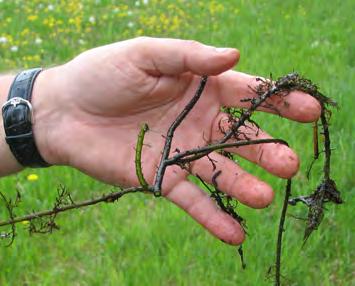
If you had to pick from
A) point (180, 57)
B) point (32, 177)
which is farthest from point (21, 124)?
point (32, 177)

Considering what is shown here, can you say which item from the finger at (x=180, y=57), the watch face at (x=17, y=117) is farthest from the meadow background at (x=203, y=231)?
the watch face at (x=17, y=117)

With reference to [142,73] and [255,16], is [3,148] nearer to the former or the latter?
[142,73]

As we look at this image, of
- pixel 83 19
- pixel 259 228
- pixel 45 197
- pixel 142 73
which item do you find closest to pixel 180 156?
pixel 142 73

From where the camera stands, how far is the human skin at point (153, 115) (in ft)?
5.15

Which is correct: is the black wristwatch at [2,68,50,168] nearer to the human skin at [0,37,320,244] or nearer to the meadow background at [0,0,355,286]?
the human skin at [0,37,320,244]

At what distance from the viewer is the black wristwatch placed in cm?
188

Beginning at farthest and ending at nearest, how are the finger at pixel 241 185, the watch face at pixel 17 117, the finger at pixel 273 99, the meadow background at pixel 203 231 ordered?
the meadow background at pixel 203 231 < the watch face at pixel 17 117 < the finger at pixel 241 185 < the finger at pixel 273 99

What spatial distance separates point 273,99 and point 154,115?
393mm

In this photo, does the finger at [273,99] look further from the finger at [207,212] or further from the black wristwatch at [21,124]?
the black wristwatch at [21,124]

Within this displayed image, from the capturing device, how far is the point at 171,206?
2781 millimetres

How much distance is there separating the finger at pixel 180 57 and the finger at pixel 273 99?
113 mm

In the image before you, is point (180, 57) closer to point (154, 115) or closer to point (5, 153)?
point (154, 115)

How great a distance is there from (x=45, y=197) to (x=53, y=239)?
0.90 ft

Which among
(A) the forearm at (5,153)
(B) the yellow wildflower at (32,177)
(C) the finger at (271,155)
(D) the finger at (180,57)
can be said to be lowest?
(B) the yellow wildflower at (32,177)
